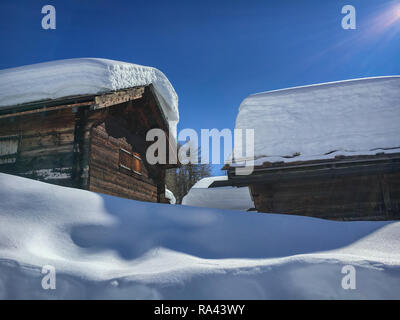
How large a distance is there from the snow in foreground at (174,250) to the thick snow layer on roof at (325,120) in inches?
199

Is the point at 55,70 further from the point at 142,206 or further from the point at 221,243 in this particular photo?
the point at 221,243

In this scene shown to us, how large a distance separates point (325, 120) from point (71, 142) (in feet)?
20.8

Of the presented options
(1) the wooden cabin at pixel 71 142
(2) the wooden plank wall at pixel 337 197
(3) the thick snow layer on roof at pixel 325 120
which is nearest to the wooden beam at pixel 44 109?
(1) the wooden cabin at pixel 71 142

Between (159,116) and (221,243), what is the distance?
8.30 metres

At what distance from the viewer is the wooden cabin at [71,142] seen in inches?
297

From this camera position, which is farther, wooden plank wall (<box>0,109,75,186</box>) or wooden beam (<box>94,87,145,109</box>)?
wooden plank wall (<box>0,109,75,186</box>)

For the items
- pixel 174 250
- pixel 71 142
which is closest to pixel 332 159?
pixel 71 142

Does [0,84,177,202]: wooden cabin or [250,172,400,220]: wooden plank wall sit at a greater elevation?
[0,84,177,202]: wooden cabin

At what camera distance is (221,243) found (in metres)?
2.67

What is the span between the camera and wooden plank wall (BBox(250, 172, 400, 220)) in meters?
7.67

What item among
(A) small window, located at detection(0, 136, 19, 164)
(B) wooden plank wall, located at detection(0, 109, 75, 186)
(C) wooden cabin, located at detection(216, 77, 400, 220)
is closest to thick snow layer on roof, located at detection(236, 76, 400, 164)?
(C) wooden cabin, located at detection(216, 77, 400, 220)

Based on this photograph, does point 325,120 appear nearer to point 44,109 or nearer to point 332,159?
point 332,159

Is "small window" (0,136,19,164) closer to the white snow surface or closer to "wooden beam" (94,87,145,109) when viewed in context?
"wooden beam" (94,87,145,109)

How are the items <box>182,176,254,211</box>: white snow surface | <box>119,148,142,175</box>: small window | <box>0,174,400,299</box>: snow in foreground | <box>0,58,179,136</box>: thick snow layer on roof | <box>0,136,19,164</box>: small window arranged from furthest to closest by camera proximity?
<box>182,176,254,211</box>: white snow surface → <box>119,148,142,175</box>: small window → <box>0,136,19,164</box>: small window → <box>0,58,179,136</box>: thick snow layer on roof → <box>0,174,400,299</box>: snow in foreground
